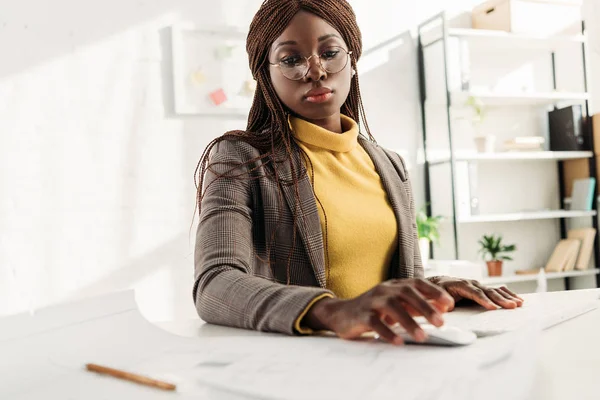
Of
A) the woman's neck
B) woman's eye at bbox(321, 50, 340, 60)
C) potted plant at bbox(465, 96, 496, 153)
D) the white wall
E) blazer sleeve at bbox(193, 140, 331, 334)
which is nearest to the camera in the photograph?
blazer sleeve at bbox(193, 140, 331, 334)

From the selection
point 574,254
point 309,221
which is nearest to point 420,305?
point 309,221

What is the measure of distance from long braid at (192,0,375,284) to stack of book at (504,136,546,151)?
246 cm

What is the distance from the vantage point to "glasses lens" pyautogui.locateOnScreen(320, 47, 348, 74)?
1.21 meters

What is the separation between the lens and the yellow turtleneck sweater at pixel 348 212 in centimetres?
118

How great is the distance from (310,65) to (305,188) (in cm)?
25

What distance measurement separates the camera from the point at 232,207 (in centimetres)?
104

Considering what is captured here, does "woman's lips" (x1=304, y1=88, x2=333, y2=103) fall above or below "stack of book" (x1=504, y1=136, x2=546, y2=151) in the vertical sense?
below

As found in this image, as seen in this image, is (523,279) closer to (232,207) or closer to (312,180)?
(312,180)

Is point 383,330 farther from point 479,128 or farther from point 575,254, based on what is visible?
point 575,254

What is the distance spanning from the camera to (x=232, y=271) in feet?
3.01

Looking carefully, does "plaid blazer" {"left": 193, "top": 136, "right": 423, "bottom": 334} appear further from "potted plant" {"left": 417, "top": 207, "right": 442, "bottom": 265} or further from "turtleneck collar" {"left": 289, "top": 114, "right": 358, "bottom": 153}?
"potted plant" {"left": 417, "top": 207, "right": 442, "bottom": 265}

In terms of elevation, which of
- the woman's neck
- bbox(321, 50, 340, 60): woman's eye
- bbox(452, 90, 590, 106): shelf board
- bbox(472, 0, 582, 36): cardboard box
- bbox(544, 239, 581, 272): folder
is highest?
bbox(472, 0, 582, 36): cardboard box

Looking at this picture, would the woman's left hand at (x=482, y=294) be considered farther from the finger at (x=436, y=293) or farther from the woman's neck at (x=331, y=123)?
the woman's neck at (x=331, y=123)

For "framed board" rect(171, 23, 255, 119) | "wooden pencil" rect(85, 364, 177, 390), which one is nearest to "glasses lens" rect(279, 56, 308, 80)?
"wooden pencil" rect(85, 364, 177, 390)
